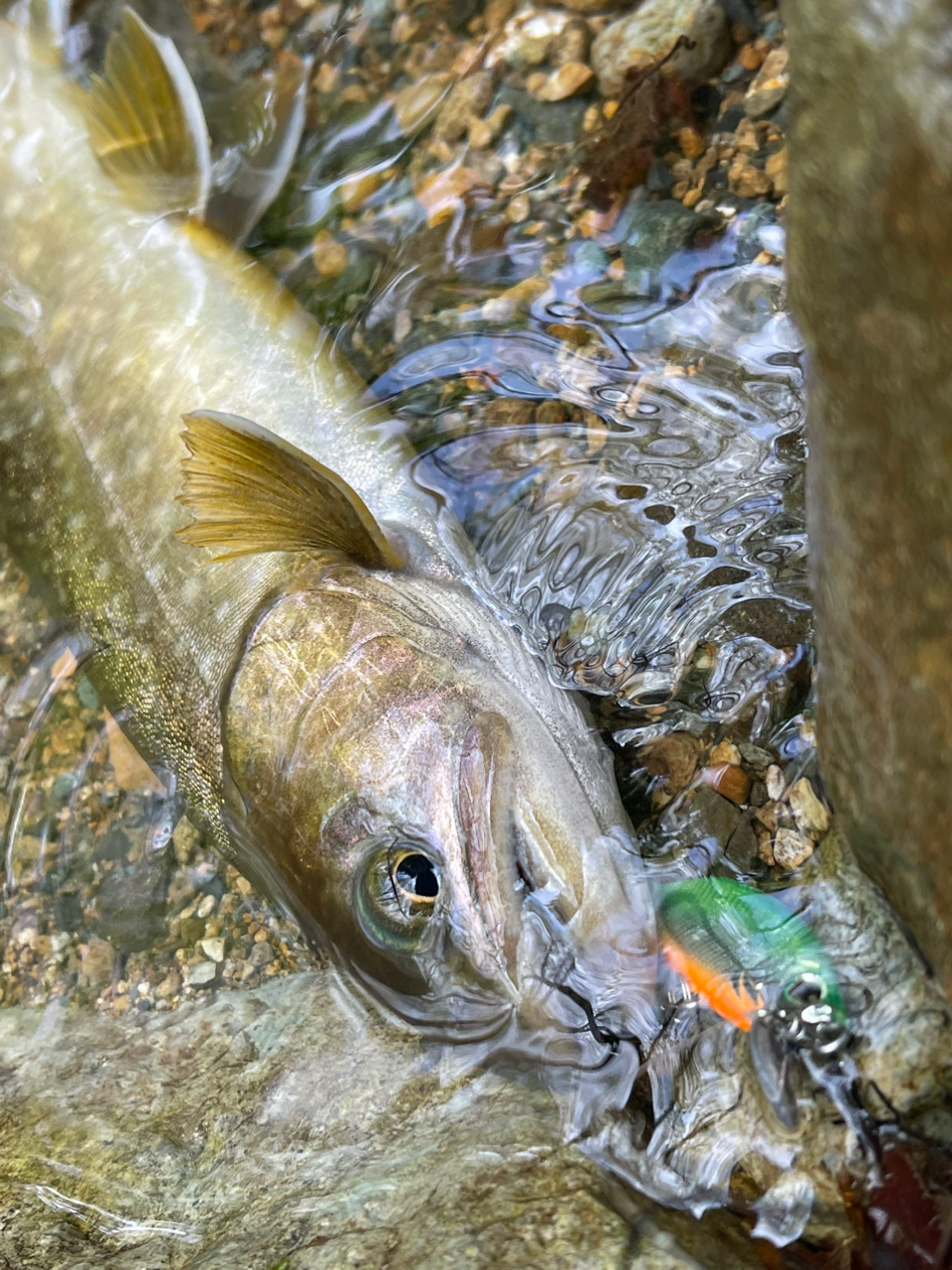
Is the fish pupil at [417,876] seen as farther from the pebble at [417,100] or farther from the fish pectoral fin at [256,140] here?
the pebble at [417,100]

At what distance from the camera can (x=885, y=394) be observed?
4.66ft

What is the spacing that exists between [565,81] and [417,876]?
9.86 ft

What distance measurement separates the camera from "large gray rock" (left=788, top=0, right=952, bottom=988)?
3.99ft

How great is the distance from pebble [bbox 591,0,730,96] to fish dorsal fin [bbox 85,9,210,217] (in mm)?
1618

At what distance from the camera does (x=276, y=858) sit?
275cm

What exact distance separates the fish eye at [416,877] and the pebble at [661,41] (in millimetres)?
2820

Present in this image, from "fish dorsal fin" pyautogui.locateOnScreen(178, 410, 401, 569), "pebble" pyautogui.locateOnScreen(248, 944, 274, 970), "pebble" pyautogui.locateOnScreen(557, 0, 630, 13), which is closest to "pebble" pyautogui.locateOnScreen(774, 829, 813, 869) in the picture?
"fish dorsal fin" pyautogui.locateOnScreen(178, 410, 401, 569)

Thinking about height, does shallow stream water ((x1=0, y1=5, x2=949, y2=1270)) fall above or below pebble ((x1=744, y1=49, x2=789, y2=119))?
below

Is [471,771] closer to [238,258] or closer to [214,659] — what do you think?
[214,659]

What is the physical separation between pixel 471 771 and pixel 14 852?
7.42 ft

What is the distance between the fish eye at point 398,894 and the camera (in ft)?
7.99

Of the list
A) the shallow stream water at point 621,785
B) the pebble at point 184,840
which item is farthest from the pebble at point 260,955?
the pebble at point 184,840

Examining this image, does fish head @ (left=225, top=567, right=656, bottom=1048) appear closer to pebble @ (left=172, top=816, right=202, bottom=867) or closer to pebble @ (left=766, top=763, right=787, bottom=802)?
pebble @ (left=766, top=763, right=787, bottom=802)

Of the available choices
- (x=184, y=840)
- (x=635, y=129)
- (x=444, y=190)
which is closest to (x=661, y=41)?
(x=635, y=129)
